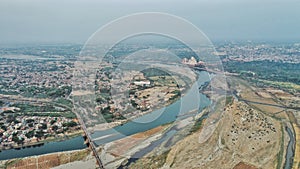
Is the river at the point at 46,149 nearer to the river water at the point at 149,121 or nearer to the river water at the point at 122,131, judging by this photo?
the river water at the point at 122,131

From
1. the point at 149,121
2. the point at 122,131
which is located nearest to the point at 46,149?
the point at 122,131

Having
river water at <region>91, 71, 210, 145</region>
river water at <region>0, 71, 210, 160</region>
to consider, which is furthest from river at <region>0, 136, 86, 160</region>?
river water at <region>91, 71, 210, 145</region>

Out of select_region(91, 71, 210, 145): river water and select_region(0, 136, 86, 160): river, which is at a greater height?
select_region(91, 71, 210, 145): river water

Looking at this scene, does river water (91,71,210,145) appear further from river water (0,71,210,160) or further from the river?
the river

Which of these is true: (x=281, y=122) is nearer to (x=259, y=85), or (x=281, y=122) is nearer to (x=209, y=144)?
(x=209, y=144)

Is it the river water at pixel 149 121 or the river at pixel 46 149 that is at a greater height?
the river water at pixel 149 121

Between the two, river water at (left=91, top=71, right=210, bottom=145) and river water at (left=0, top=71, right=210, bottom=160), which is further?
river water at (left=91, top=71, right=210, bottom=145)

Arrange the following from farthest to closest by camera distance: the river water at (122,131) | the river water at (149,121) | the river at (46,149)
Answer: the river water at (149,121) < the river water at (122,131) < the river at (46,149)

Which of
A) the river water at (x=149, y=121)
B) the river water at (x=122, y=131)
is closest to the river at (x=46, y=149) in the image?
the river water at (x=122, y=131)

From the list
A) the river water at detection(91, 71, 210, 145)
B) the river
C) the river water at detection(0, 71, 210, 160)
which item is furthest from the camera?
the river water at detection(91, 71, 210, 145)

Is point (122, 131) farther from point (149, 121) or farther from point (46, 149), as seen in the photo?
point (46, 149)

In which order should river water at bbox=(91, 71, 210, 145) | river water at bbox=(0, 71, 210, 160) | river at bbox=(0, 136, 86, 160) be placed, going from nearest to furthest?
river at bbox=(0, 136, 86, 160)
river water at bbox=(0, 71, 210, 160)
river water at bbox=(91, 71, 210, 145)
